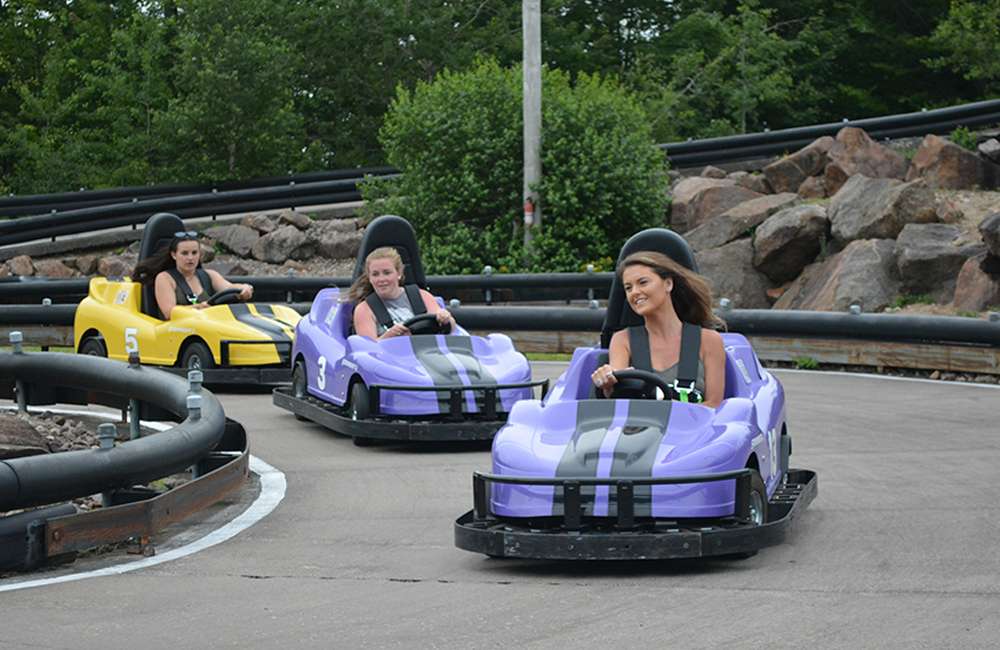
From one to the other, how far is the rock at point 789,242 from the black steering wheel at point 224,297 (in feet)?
24.7

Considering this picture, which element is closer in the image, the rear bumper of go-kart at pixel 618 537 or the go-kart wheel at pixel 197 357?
the rear bumper of go-kart at pixel 618 537

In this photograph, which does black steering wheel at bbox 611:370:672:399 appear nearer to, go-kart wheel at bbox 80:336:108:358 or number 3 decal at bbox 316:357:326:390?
number 3 decal at bbox 316:357:326:390

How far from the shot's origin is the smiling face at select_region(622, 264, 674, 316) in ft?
19.9

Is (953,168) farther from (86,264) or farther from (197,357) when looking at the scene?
(86,264)

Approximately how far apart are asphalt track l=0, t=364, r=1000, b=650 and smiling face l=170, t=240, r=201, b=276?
528cm

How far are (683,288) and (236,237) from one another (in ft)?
61.7

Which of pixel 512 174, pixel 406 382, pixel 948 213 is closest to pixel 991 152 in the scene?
pixel 948 213

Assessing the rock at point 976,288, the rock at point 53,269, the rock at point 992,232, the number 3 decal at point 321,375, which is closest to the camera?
the number 3 decal at point 321,375

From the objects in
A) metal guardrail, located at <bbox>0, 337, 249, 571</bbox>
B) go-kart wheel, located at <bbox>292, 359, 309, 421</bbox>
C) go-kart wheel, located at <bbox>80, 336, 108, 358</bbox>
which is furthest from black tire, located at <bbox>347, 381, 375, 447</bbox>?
go-kart wheel, located at <bbox>80, 336, 108, 358</bbox>

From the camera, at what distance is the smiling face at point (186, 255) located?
12.4 metres

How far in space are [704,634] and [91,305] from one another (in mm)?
10074

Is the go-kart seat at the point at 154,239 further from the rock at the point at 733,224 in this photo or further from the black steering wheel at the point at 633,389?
the rock at the point at 733,224

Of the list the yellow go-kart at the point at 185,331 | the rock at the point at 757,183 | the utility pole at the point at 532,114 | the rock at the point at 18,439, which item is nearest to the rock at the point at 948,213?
the rock at the point at 757,183

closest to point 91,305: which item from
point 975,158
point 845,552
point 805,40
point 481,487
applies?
point 481,487
